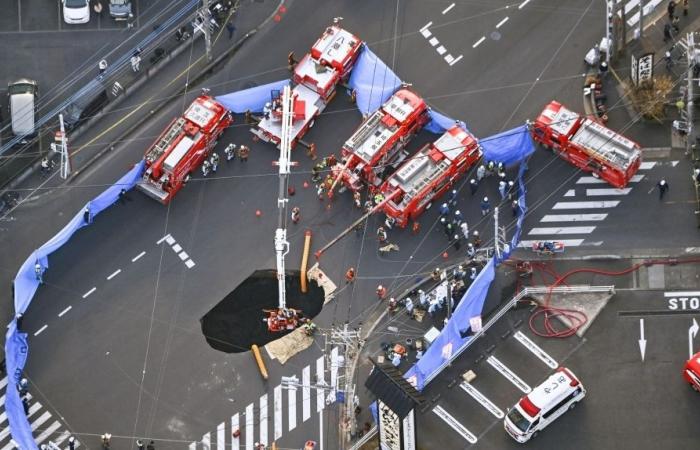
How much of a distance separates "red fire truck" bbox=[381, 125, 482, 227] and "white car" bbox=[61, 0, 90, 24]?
26.4 m

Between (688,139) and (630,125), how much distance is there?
4.05m

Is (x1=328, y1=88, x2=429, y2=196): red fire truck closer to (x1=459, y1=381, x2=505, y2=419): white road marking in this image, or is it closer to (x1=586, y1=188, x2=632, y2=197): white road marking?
(x1=586, y1=188, x2=632, y2=197): white road marking

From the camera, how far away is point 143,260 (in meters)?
118

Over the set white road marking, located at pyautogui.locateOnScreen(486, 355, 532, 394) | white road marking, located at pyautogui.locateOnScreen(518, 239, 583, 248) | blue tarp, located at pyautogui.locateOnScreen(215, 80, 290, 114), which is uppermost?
blue tarp, located at pyautogui.locateOnScreen(215, 80, 290, 114)

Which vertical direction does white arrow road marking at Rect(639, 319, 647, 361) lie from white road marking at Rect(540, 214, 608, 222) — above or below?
below

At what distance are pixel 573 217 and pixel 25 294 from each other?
36.8m

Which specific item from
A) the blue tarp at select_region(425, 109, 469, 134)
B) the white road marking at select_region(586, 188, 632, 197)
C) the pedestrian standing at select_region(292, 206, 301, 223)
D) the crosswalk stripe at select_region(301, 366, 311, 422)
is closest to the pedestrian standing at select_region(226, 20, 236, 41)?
the pedestrian standing at select_region(292, 206, 301, 223)

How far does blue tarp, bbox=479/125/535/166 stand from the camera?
118 metres

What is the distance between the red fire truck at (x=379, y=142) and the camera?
11769 cm

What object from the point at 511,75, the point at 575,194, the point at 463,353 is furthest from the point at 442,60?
the point at 463,353

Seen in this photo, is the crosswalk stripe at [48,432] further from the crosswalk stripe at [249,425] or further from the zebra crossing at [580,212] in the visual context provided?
the zebra crossing at [580,212]

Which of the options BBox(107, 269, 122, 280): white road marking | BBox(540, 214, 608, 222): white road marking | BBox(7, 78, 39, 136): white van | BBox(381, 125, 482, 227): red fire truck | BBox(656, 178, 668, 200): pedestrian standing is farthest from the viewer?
BBox(7, 78, 39, 136): white van

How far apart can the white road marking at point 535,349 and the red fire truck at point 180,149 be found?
25.1m

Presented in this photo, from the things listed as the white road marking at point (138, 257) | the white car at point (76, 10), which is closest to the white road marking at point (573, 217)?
the white road marking at point (138, 257)
